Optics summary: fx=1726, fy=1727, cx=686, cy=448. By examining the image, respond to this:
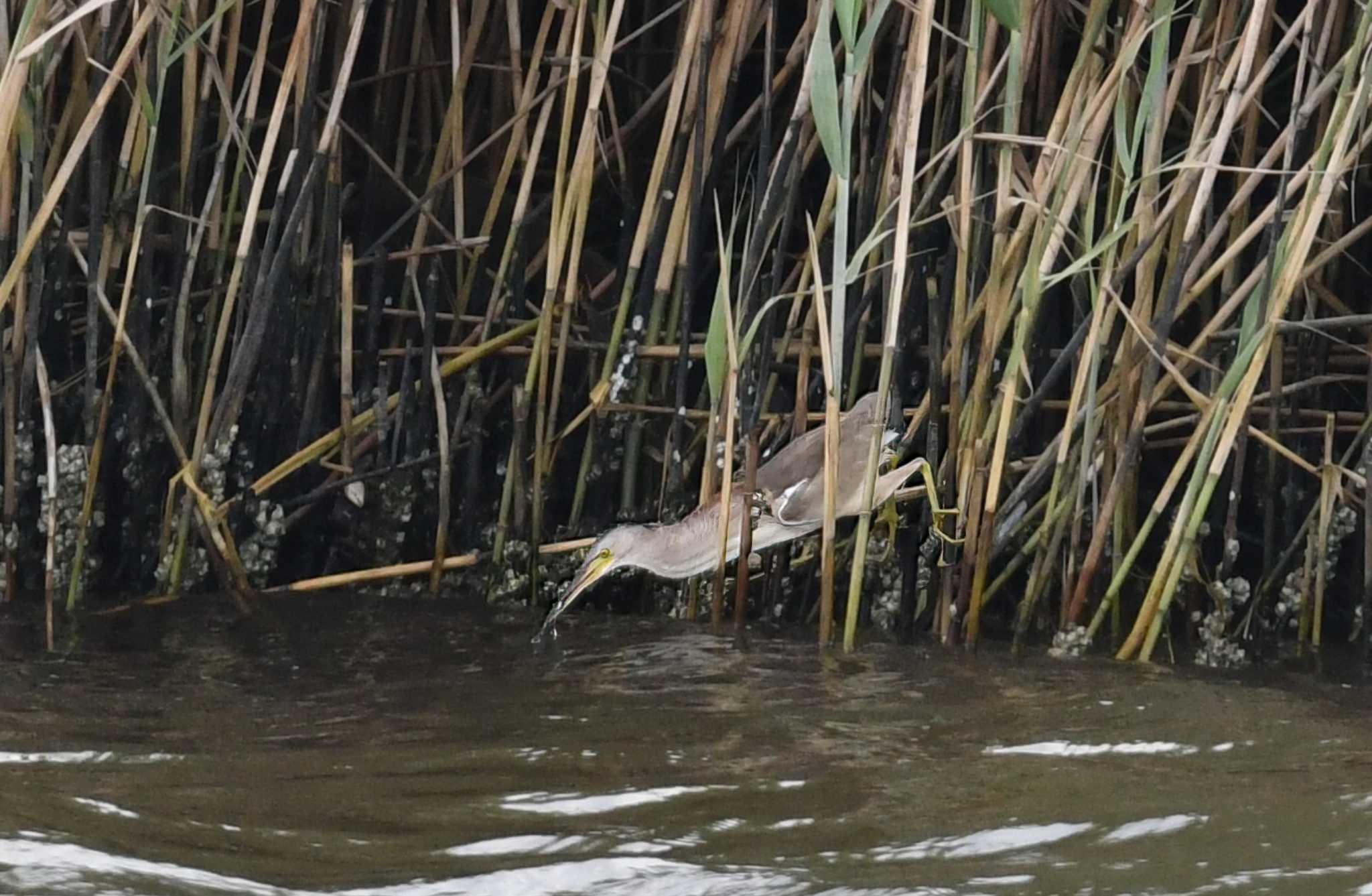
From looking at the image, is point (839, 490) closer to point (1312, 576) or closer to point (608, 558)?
point (608, 558)

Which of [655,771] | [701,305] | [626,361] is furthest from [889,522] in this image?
[655,771]

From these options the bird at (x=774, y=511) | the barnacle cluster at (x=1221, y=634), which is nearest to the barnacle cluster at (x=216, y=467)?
the bird at (x=774, y=511)

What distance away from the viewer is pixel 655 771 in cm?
254

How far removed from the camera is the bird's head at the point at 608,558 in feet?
11.4

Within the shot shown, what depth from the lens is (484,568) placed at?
3.92 metres

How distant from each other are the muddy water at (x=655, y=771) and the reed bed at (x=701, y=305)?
0.26m

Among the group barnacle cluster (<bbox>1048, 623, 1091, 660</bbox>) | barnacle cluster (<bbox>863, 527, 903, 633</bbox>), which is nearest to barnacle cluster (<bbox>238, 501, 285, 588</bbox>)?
barnacle cluster (<bbox>863, 527, 903, 633</bbox>)

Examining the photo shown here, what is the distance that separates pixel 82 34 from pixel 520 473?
1261mm

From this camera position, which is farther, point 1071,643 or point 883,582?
point 883,582

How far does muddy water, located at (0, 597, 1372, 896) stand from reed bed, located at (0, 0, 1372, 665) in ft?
0.84

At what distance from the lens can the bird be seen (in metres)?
3.31

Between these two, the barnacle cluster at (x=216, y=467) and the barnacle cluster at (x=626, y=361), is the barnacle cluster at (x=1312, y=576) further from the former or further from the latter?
the barnacle cluster at (x=216, y=467)

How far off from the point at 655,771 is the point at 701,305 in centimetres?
193

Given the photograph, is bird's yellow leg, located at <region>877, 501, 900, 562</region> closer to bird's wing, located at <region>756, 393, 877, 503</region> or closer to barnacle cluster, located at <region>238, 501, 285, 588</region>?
bird's wing, located at <region>756, 393, 877, 503</region>
